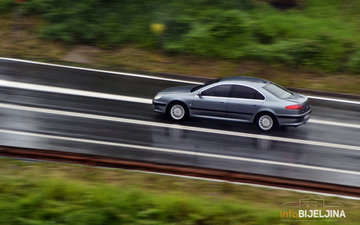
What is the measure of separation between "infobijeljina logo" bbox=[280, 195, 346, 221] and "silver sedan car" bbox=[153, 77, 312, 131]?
11.4ft

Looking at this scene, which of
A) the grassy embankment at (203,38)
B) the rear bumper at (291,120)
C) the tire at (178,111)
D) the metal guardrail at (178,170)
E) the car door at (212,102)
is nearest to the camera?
the metal guardrail at (178,170)

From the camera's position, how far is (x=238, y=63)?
15.9 meters

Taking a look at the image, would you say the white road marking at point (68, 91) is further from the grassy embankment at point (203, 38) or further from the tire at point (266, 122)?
the tire at point (266, 122)

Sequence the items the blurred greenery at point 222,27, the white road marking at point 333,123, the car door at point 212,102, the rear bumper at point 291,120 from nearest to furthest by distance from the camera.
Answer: the rear bumper at point 291,120, the car door at point 212,102, the white road marking at point 333,123, the blurred greenery at point 222,27

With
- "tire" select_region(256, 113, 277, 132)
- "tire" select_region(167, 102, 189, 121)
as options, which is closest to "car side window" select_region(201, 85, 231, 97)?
"tire" select_region(167, 102, 189, 121)

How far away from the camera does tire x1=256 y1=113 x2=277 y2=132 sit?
36.4ft

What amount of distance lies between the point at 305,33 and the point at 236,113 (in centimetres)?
705

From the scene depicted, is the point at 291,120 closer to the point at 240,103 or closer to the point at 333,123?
the point at 240,103

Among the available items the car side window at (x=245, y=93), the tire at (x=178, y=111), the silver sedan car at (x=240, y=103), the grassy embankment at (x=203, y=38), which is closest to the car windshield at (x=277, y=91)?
the silver sedan car at (x=240, y=103)

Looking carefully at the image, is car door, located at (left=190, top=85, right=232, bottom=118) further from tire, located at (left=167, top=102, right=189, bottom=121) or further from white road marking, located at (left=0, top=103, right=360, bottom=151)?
white road marking, located at (left=0, top=103, right=360, bottom=151)

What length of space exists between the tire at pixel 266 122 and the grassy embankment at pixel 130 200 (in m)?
3.30

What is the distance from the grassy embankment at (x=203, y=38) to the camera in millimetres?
15445

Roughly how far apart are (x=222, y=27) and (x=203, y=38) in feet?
3.07

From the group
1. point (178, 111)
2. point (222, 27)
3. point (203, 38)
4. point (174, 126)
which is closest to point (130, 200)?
point (174, 126)
